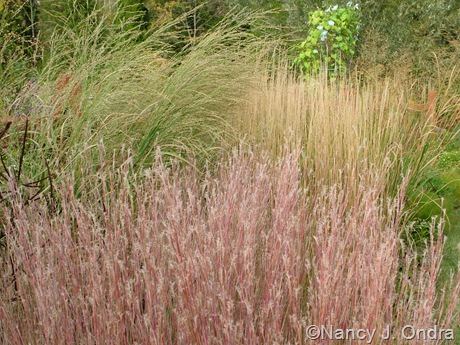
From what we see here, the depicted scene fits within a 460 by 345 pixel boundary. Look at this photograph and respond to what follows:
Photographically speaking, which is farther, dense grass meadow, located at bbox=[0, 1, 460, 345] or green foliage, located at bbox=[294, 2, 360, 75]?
green foliage, located at bbox=[294, 2, 360, 75]

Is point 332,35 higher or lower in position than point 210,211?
higher

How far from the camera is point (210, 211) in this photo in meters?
2.45

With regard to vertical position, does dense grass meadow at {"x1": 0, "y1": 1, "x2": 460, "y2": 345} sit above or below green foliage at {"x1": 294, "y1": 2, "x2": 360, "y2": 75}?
below

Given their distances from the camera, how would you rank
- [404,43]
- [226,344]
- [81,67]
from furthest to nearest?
[404,43]
[81,67]
[226,344]

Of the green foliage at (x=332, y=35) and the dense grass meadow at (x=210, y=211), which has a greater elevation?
the green foliage at (x=332, y=35)

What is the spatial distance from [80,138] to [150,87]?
680 mm

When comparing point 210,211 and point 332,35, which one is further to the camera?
point 332,35

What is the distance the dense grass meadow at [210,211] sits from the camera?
6.43 ft

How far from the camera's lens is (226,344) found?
1.86 meters

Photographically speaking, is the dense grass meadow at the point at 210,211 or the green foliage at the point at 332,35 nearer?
the dense grass meadow at the point at 210,211

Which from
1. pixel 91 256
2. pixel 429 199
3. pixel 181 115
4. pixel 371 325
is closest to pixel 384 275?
pixel 371 325

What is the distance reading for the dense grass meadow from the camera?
1.96 m

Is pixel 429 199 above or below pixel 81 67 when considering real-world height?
below

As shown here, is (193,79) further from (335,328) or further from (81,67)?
(335,328)
